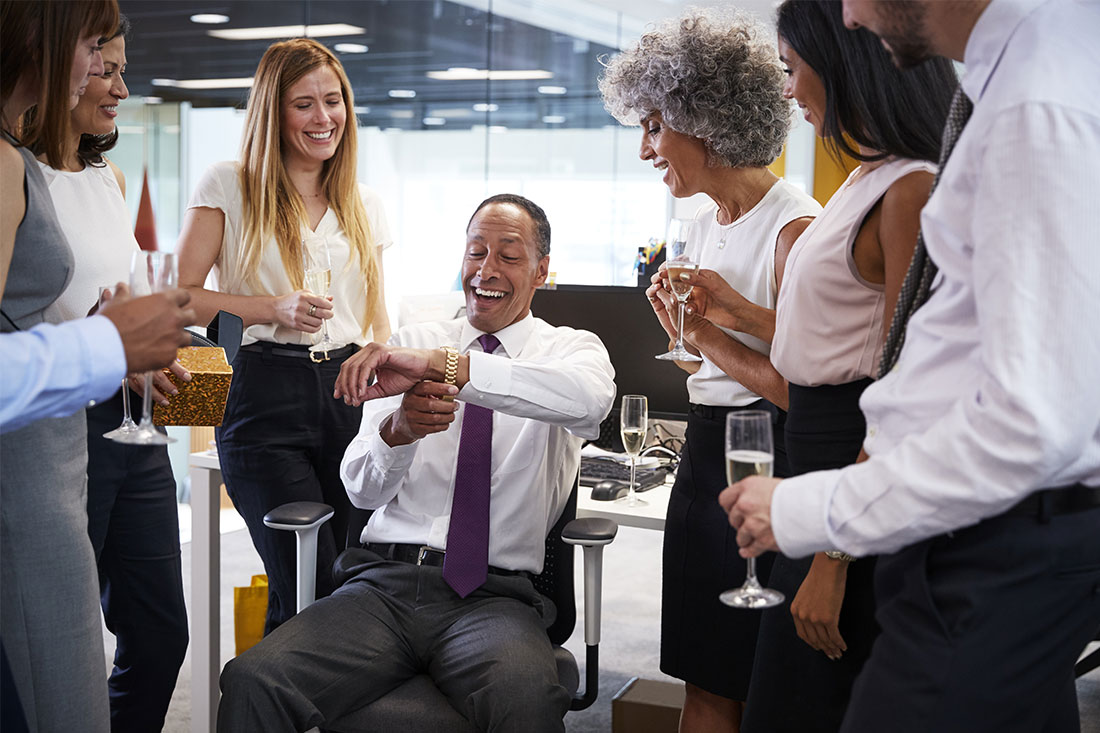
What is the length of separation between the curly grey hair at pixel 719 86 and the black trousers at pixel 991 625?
1.20m

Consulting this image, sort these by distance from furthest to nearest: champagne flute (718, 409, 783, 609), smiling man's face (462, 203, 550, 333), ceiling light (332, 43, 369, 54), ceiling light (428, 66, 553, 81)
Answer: ceiling light (428, 66, 553, 81) → ceiling light (332, 43, 369, 54) → smiling man's face (462, 203, 550, 333) → champagne flute (718, 409, 783, 609)

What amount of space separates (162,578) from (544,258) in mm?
1158

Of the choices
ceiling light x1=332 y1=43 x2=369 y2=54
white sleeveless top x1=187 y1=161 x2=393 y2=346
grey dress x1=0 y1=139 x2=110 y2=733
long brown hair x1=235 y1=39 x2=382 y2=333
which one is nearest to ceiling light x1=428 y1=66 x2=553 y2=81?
ceiling light x1=332 y1=43 x2=369 y2=54

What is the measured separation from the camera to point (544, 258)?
2.55m

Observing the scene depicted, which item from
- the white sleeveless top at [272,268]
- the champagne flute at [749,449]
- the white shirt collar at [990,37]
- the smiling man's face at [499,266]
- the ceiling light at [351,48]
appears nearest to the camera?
the white shirt collar at [990,37]

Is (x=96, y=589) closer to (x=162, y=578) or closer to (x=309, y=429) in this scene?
(x=162, y=578)

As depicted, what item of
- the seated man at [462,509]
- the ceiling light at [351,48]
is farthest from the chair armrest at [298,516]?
the ceiling light at [351,48]

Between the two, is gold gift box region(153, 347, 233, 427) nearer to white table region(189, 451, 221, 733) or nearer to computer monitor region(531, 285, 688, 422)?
white table region(189, 451, 221, 733)

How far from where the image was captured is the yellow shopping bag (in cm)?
296

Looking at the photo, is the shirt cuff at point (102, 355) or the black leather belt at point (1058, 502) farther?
the shirt cuff at point (102, 355)

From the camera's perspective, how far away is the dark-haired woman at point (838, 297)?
1.56 meters

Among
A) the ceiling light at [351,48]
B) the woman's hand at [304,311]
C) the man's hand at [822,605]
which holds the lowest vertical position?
the man's hand at [822,605]

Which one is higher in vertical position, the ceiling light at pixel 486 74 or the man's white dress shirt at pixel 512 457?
the ceiling light at pixel 486 74

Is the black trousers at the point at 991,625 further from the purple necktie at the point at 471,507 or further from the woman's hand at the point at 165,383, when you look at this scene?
the woman's hand at the point at 165,383
